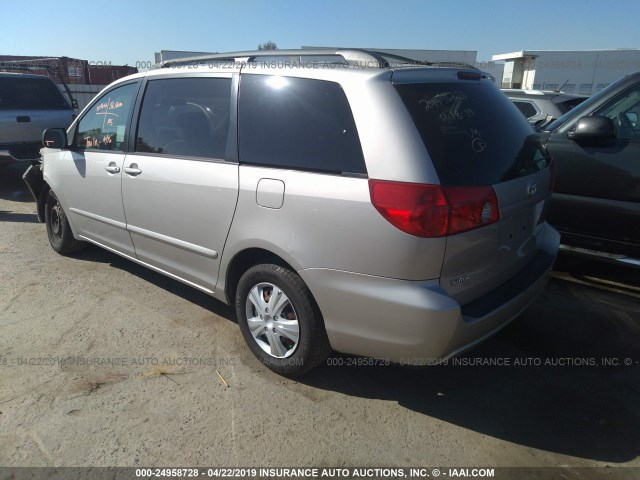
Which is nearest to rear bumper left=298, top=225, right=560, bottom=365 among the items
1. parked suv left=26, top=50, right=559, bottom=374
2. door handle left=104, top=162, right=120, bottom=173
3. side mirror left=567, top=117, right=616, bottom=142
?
parked suv left=26, top=50, right=559, bottom=374

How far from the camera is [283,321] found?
2775 mm

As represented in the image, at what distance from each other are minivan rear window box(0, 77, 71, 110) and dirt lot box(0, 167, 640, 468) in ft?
19.3

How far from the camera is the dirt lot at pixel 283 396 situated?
236 cm

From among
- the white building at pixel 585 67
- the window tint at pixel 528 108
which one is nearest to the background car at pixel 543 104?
the window tint at pixel 528 108

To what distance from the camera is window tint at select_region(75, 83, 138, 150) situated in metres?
3.81

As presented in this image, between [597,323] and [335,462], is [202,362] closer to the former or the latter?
[335,462]

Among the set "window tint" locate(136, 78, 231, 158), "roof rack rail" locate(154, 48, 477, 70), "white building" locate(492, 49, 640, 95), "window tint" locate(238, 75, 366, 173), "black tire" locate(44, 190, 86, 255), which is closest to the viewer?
"window tint" locate(238, 75, 366, 173)

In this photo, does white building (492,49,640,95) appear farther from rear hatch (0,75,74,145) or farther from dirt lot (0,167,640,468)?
dirt lot (0,167,640,468)

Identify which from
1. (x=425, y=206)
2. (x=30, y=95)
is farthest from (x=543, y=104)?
(x=30, y=95)

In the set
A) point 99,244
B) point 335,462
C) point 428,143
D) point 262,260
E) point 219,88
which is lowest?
point 335,462

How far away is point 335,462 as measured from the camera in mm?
2295

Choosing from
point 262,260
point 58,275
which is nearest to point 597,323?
point 262,260

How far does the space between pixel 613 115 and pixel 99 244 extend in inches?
175

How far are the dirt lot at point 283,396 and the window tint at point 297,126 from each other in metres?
1.32
